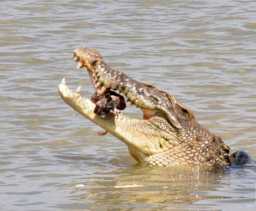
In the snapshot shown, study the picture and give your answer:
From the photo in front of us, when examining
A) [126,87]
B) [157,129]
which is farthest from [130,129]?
[126,87]

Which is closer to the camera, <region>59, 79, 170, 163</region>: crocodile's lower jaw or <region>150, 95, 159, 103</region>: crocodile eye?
<region>59, 79, 170, 163</region>: crocodile's lower jaw

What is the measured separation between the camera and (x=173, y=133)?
8.13 metres

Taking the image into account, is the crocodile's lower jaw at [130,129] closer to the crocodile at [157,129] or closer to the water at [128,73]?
the crocodile at [157,129]

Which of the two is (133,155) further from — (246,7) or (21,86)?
(246,7)

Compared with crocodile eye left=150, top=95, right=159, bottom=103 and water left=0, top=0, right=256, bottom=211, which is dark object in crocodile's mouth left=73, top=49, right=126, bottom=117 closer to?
crocodile eye left=150, top=95, right=159, bottom=103

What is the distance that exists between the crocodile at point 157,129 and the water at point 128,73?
187 millimetres

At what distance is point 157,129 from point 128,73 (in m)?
3.02

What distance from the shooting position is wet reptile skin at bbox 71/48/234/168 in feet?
26.3

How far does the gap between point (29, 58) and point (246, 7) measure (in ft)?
12.9

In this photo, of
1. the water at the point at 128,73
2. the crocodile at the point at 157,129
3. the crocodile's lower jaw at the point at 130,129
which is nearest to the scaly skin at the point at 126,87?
the crocodile at the point at 157,129

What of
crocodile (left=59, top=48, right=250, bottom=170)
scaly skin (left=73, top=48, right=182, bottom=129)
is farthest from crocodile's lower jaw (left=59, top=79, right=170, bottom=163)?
scaly skin (left=73, top=48, right=182, bottom=129)

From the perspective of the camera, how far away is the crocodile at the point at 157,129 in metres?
7.90

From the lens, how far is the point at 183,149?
8.16 metres

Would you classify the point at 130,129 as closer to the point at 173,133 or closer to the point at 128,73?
the point at 173,133
